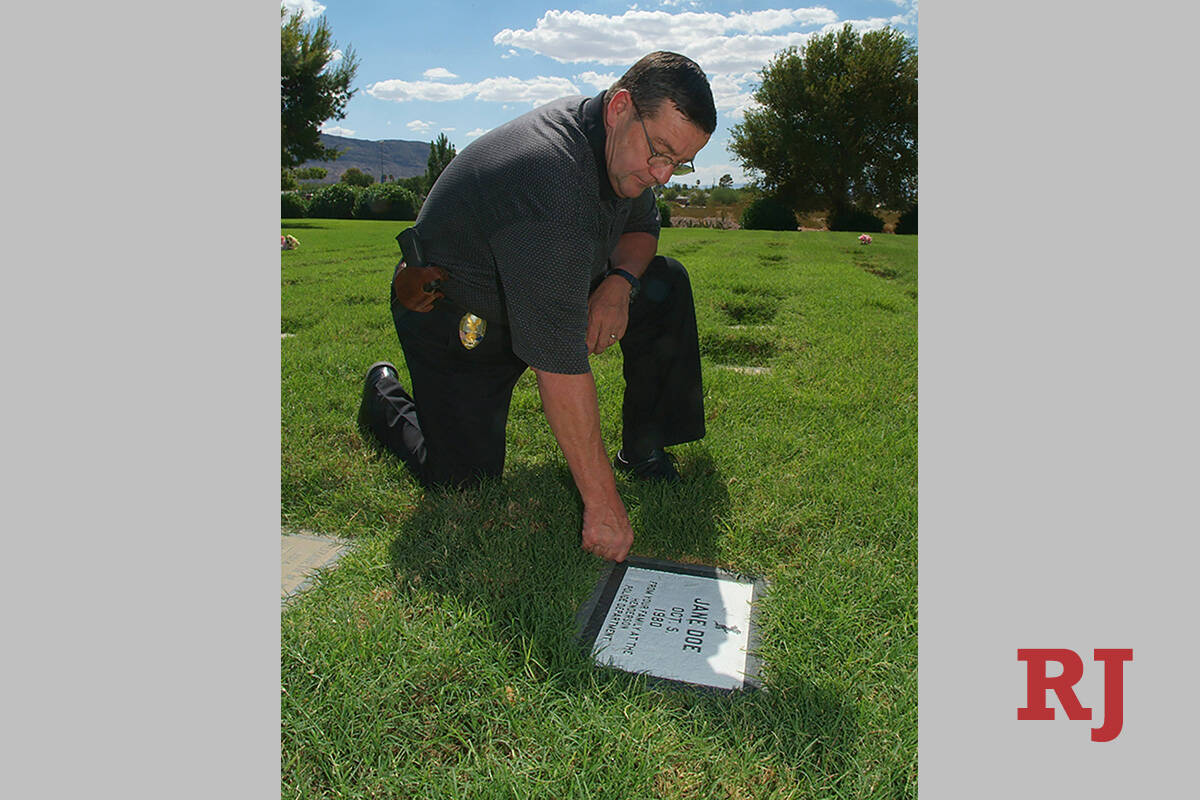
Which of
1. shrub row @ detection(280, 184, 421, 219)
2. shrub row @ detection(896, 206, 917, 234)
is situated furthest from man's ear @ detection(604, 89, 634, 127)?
shrub row @ detection(280, 184, 421, 219)

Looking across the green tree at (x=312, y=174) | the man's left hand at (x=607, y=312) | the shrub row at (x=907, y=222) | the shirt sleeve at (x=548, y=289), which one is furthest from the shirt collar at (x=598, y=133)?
the green tree at (x=312, y=174)

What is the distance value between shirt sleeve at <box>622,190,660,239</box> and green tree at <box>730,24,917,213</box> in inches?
890

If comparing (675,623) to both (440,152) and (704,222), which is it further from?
(440,152)

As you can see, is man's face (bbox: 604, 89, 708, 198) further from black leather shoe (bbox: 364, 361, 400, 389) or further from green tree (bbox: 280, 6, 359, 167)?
green tree (bbox: 280, 6, 359, 167)

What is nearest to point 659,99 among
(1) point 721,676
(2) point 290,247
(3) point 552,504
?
(3) point 552,504

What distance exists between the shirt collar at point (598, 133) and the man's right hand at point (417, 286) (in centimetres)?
58

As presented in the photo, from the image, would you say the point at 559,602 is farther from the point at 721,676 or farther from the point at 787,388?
the point at 787,388

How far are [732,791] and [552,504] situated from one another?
1084 millimetres

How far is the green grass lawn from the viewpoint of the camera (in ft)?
4.48

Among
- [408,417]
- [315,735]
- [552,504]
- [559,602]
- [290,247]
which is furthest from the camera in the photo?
[290,247]

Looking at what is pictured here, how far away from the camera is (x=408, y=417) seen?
106 inches

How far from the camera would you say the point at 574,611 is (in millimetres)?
1790

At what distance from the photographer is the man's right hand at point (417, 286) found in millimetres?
2225

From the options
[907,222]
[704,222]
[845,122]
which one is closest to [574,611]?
[704,222]
